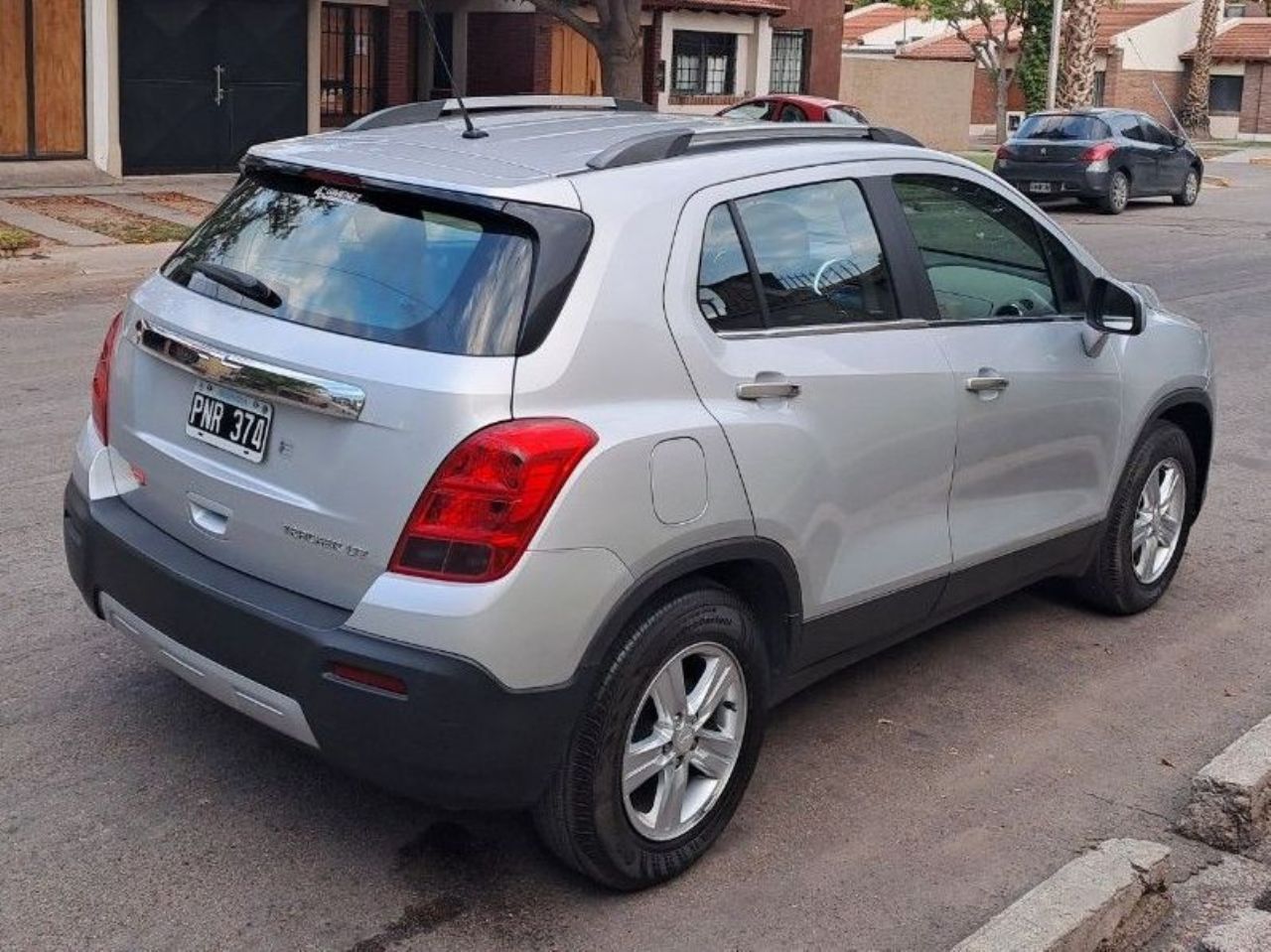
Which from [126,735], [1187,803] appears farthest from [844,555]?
[126,735]

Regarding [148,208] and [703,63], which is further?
[703,63]

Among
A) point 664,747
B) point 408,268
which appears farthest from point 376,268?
point 664,747

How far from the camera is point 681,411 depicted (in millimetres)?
3963

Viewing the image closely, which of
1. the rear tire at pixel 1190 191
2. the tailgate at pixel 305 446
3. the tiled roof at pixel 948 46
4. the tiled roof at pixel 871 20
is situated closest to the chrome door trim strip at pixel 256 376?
the tailgate at pixel 305 446

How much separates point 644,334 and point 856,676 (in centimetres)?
201

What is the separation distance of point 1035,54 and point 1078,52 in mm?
15718

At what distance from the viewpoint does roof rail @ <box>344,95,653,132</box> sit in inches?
195

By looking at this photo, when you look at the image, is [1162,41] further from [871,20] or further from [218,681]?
[218,681]

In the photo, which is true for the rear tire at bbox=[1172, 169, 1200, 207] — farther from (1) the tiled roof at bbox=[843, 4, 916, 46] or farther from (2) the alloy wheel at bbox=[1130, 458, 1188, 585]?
(1) the tiled roof at bbox=[843, 4, 916, 46]

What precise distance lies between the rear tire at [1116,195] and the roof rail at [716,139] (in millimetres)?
20574

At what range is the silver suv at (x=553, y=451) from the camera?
12.0 feet

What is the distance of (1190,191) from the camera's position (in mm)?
26984

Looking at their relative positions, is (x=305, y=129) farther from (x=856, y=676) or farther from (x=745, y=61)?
(x=856, y=676)

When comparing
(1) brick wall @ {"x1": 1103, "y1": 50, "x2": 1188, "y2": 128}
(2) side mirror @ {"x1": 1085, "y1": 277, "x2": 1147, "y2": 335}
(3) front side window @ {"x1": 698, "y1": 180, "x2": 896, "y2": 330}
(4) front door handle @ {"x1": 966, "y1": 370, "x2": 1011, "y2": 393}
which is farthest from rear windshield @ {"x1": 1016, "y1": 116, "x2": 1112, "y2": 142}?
(1) brick wall @ {"x1": 1103, "y1": 50, "x2": 1188, "y2": 128}
